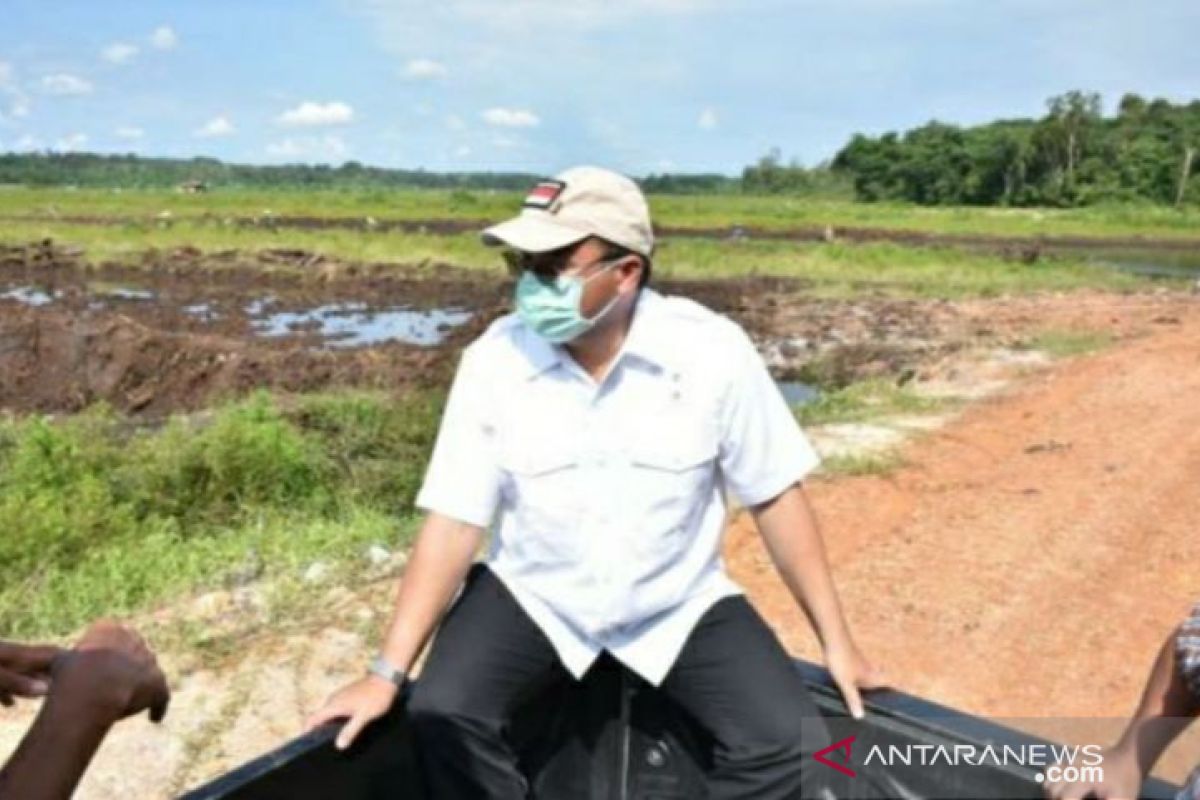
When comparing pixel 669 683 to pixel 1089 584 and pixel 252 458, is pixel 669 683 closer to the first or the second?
pixel 1089 584

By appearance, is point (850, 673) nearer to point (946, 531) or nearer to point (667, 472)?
point (667, 472)

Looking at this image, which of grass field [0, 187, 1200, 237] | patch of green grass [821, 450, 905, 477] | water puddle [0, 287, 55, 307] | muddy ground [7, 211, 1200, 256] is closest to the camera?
patch of green grass [821, 450, 905, 477]

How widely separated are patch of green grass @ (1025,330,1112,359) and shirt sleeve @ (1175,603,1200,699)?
1158 cm

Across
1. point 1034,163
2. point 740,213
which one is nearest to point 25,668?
point 740,213

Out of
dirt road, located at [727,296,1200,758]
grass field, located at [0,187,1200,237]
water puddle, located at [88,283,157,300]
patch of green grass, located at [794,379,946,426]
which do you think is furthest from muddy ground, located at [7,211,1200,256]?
dirt road, located at [727,296,1200,758]

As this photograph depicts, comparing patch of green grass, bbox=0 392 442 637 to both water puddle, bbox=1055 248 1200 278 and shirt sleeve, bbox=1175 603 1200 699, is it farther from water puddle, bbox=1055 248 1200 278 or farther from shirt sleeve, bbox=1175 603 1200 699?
water puddle, bbox=1055 248 1200 278

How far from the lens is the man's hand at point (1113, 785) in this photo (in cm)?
173

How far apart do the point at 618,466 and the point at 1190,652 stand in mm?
1012

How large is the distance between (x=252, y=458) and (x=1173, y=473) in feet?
17.7

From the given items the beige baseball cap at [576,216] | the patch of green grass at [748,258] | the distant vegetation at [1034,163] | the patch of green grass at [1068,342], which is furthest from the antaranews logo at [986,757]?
the distant vegetation at [1034,163]

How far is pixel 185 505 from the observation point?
6789 mm

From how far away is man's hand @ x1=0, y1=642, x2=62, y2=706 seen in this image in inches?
69.1

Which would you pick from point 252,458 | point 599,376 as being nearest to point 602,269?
point 599,376

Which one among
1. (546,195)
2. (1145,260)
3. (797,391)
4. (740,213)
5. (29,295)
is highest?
(546,195)
